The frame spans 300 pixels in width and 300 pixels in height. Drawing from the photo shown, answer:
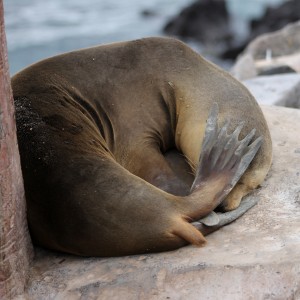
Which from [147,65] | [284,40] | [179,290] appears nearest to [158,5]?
[284,40]

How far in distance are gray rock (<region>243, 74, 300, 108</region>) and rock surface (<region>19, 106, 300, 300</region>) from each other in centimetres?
244

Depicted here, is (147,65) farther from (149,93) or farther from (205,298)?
(205,298)

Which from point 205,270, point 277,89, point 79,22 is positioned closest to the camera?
point 205,270

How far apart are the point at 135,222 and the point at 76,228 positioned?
0.26 m

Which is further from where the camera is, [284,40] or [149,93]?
[284,40]

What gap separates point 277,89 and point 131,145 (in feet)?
8.09

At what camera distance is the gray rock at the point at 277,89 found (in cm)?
591

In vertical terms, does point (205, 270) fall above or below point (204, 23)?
above

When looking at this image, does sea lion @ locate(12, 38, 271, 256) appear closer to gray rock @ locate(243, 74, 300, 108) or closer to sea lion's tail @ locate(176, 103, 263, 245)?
sea lion's tail @ locate(176, 103, 263, 245)

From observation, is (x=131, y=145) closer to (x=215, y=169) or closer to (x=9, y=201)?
(x=215, y=169)

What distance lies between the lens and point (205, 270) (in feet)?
9.98

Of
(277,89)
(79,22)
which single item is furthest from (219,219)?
(79,22)

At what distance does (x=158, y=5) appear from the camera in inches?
820

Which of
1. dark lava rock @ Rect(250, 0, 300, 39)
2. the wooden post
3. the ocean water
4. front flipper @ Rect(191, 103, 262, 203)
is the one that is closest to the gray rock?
front flipper @ Rect(191, 103, 262, 203)
